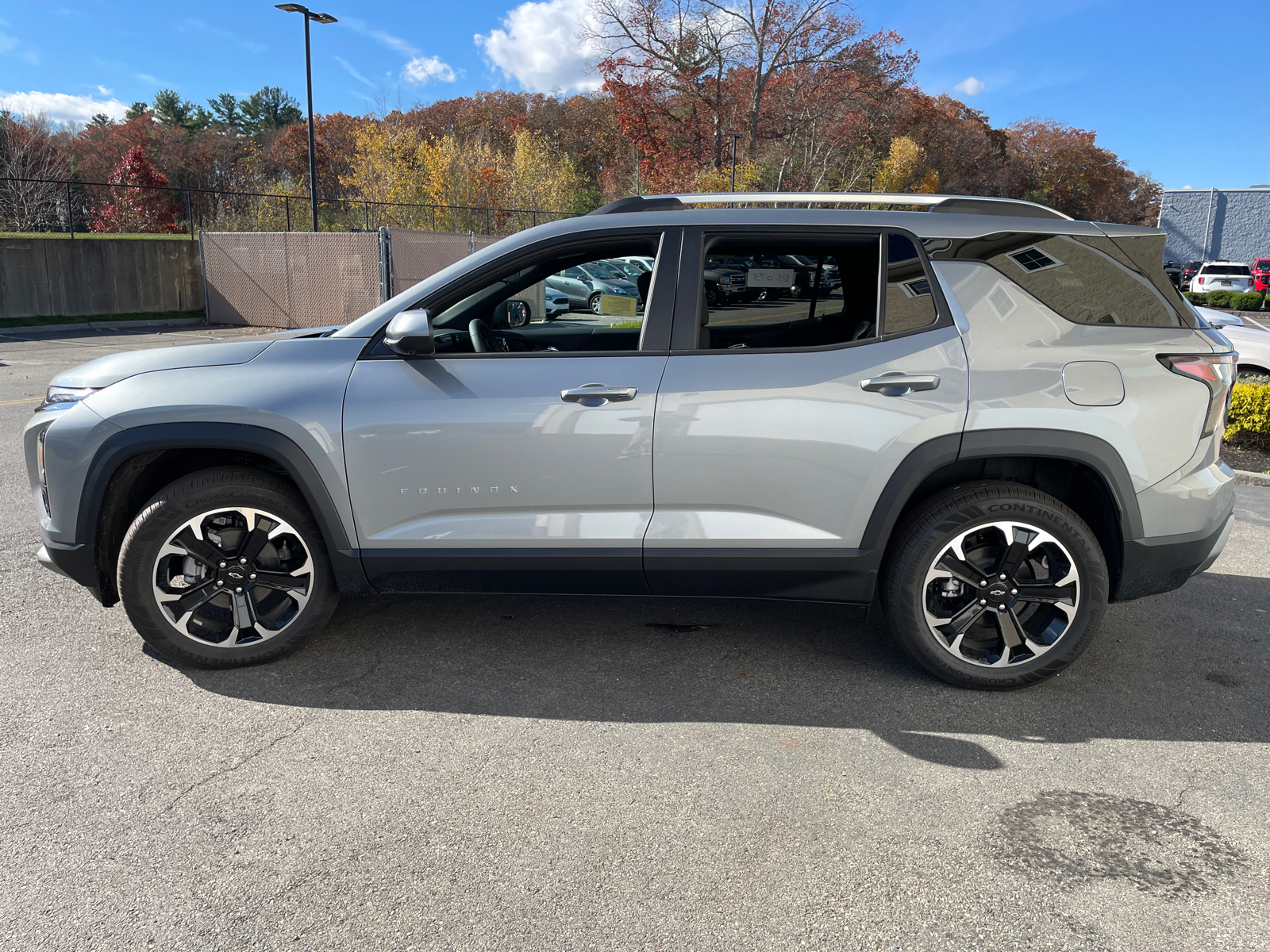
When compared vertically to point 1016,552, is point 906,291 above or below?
above

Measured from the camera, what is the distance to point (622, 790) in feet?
9.53

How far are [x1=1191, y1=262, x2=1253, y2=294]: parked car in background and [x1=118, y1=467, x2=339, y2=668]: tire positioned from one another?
40321 mm

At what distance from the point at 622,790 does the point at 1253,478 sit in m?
7.18

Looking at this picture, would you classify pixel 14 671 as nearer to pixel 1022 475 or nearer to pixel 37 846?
pixel 37 846

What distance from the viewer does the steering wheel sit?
149 inches

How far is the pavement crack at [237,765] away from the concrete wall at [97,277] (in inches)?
882

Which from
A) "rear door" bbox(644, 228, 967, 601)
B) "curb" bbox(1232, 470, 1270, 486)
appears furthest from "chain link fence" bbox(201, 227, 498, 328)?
"rear door" bbox(644, 228, 967, 601)

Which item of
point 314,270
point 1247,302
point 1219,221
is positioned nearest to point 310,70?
point 314,270

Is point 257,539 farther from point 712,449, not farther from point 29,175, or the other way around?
point 29,175

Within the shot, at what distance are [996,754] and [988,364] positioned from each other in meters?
1.40

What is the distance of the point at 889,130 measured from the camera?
61.3 m

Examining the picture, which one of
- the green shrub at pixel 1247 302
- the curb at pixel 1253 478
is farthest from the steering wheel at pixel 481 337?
the green shrub at pixel 1247 302

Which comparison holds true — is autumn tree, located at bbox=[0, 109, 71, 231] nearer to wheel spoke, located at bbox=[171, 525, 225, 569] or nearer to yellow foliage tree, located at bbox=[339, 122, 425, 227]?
yellow foliage tree, located at bbox=[339, 122, 425, 227]

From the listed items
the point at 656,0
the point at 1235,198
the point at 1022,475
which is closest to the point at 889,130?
the point at 1235,198
